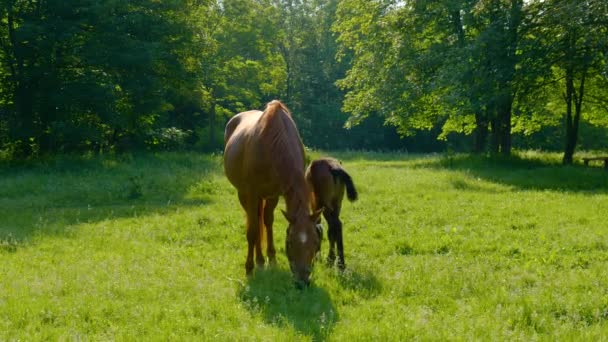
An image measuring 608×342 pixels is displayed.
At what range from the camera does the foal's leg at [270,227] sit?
27.2 ft

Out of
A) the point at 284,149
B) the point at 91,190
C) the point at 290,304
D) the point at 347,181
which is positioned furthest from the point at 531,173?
the point at 290,304

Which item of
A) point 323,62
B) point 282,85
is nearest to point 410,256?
point 282,85

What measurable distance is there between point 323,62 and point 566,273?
59409 mm

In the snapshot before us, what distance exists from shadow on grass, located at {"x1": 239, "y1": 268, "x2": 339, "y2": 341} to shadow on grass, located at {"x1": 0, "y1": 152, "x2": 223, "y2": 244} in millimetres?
5145

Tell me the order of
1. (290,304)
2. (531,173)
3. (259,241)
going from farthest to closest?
(531,173)
(259,241)
(290,304)

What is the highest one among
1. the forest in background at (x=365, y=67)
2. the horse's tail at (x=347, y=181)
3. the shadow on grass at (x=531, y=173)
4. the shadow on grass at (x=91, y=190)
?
the forest in background at (x=365, y=67)

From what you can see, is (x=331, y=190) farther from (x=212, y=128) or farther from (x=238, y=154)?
(x=212, y=128)

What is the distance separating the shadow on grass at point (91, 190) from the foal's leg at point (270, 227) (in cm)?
463

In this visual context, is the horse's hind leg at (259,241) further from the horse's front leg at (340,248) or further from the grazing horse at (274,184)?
the horse's front leg at (340,248)

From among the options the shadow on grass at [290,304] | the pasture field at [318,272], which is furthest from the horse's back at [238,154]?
the shadow on grass at [290,304]

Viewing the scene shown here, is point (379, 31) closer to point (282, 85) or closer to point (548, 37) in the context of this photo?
point (548, 37)

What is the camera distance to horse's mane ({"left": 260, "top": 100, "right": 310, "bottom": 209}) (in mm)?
7125

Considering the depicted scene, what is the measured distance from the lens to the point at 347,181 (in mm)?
8328

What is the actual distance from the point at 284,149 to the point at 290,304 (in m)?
2.21
